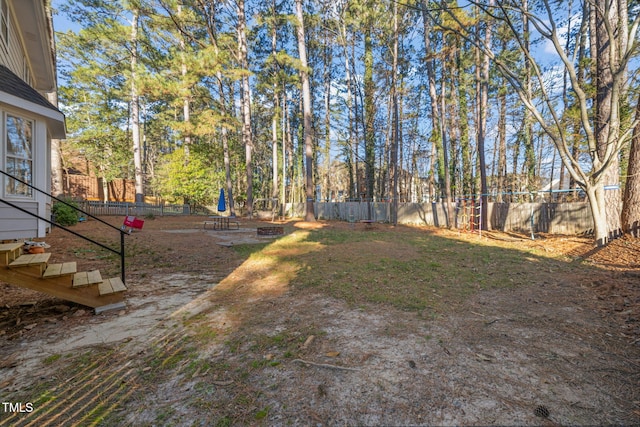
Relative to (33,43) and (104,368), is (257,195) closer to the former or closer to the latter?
(33,43)

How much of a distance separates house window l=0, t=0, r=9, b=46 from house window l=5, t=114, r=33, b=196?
1910 mm

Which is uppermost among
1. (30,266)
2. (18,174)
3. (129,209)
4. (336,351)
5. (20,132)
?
(20,132)

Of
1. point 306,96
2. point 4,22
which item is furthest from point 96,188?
point 4,22

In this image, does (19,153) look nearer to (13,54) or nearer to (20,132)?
(20,132)

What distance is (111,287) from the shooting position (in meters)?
3.74

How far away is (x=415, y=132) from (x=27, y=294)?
82.1 feet

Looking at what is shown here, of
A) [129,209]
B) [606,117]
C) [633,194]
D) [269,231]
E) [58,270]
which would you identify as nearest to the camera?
[58,270]

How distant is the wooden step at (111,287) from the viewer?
359 centimetres

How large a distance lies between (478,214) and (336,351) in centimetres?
1499

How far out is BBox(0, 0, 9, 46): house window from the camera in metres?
5.34

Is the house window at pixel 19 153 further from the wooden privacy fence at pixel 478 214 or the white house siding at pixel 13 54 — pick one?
the wooden privacy fence at pixel 478 214

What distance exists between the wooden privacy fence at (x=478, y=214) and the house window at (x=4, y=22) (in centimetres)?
1531

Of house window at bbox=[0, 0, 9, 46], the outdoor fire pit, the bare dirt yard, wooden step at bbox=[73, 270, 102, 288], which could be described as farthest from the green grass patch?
house window at bbox=[0, 0, 9, 46]

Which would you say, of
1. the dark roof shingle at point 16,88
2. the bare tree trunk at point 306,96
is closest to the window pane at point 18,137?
the dark roof shingle at point 16,88
